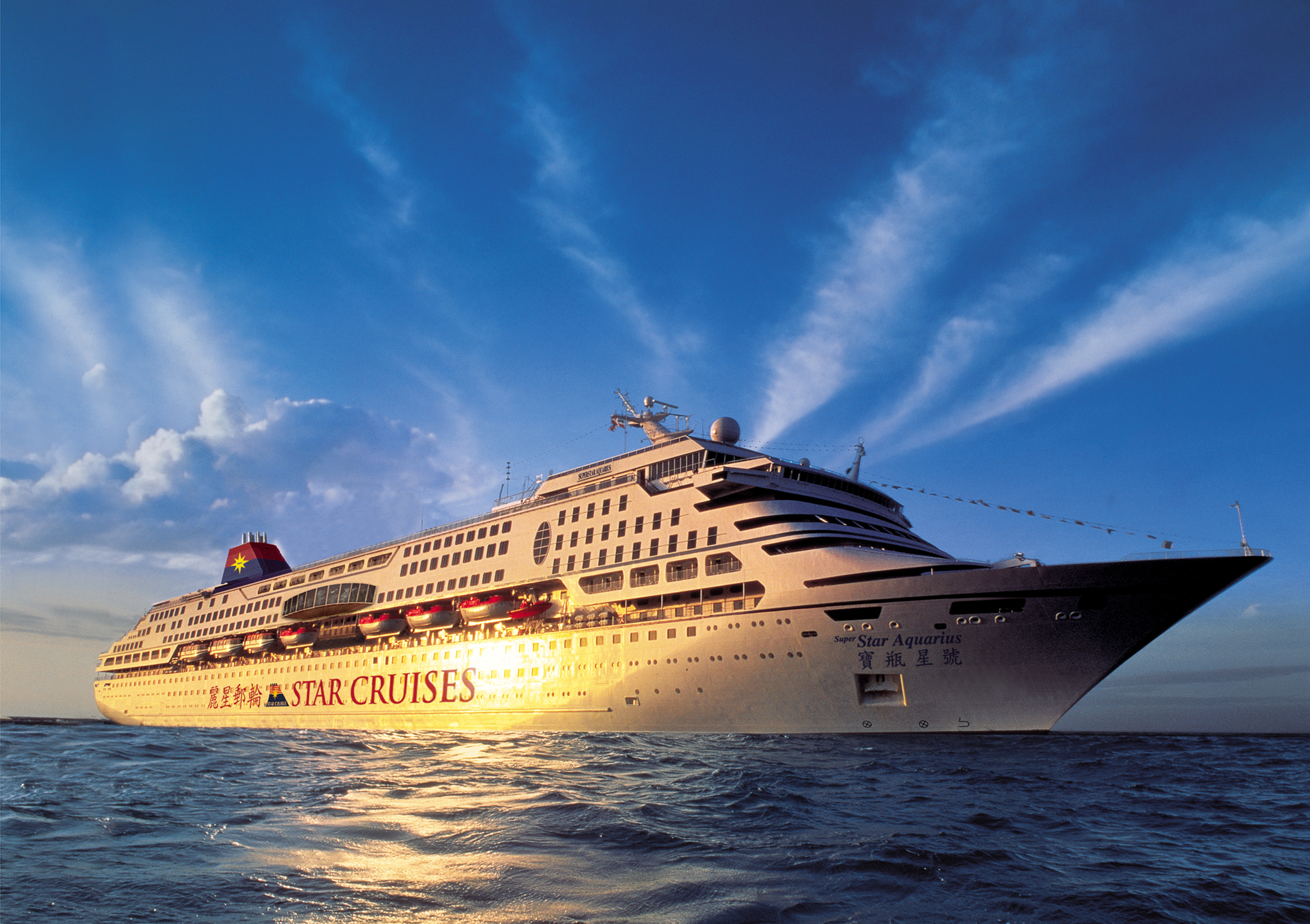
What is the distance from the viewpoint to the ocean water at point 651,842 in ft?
19.7

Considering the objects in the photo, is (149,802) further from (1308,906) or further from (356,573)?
(356,573)

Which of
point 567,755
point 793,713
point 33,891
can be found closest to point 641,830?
point 33,891

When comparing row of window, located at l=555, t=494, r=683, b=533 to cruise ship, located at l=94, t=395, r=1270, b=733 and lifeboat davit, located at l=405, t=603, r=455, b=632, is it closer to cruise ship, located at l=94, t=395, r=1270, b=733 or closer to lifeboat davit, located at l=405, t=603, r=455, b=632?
cruise ship, located at l=94, t=395, r=1270, b=733

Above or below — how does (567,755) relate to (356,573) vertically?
below

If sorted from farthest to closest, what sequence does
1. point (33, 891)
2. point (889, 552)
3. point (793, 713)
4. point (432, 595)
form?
point (432, 595) < point (889, 552) < point (793, 713) < point (33, 891)

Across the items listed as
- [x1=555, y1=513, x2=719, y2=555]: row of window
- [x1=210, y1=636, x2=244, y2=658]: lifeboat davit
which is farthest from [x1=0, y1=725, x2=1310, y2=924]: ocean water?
[x1=210, y1=636, x2=244, y2=658]: lifeboat davit

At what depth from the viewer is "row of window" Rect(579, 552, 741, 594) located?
29.7 m

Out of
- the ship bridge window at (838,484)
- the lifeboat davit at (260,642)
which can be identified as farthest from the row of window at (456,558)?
the ship bridge window at (838,484)

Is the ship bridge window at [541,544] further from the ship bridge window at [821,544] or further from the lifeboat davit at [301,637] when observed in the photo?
the lifeboat davit at [301,637]

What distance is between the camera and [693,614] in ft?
94.5

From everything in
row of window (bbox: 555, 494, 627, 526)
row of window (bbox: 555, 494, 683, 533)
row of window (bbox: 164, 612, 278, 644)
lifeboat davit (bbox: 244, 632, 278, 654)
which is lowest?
lifeboat davit (bbox: 244, 632, 278, 654)

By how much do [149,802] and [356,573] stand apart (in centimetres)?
4191

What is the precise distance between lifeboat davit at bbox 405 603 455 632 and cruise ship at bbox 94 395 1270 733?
6.5 inches

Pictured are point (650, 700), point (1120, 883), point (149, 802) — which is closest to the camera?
point (1120, 883)
